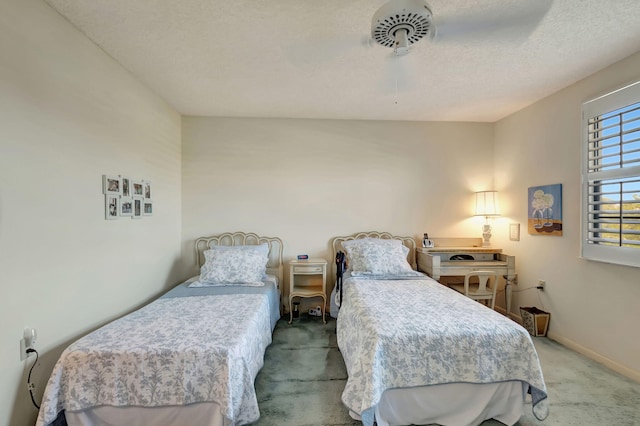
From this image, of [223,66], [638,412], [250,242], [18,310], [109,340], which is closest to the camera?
[18,310]

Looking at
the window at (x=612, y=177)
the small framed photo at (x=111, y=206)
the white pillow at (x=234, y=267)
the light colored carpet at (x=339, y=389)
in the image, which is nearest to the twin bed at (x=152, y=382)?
the light colored carpet at (x=339, y=389)

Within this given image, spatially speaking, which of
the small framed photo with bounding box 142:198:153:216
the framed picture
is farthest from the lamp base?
the small framed photo with bounding box 142:198:153:216

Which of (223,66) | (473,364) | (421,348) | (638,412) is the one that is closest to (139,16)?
(223,66)

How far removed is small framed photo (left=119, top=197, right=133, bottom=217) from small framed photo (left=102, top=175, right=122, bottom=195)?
9 cm

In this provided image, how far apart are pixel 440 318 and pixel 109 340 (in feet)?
7.00

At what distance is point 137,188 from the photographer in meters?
2.67

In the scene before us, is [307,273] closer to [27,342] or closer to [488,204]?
[27,342]

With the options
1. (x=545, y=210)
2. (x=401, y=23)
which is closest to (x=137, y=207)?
(x=401, y=23)

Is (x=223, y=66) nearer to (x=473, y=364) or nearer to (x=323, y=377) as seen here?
(x=323, y=377)

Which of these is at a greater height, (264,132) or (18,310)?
(264,132)

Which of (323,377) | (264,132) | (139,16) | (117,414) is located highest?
(139,16)

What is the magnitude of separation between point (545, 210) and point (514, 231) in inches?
21.0

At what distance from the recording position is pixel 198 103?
3.21m

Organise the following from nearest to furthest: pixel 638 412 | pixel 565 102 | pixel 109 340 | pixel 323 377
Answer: pixel 109 340
pixel 638 412
pixel 323 377
pixel 565 102
